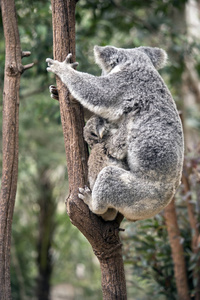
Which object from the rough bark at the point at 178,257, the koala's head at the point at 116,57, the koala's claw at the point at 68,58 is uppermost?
the koala's head at the point at 116,57

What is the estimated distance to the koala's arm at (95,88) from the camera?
104 inches

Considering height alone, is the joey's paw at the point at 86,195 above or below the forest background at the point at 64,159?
below

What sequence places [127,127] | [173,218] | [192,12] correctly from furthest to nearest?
[192,12]
[173,218]
[127,127]

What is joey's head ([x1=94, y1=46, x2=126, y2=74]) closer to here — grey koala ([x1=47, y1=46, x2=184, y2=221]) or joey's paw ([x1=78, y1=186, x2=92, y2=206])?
grey koala ([x1=47, y1=46, x2=184, y2=221])

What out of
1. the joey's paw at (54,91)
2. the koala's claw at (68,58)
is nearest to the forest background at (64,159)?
the joey's paw at (54,91)

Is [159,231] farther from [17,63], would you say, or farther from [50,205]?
[50,205]

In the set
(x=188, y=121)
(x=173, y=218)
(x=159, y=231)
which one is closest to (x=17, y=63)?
(x=173, y=218)

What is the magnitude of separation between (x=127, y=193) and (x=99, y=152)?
38cm

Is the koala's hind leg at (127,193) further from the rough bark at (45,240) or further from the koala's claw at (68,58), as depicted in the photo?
the rough bark at (45,240)

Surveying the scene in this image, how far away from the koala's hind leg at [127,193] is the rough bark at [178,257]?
1607 millimetres

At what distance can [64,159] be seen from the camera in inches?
330

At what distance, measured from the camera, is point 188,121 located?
8539mm

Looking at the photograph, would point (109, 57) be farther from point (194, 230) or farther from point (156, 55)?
point (194, 230)

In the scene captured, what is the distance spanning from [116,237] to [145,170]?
1.85ft
